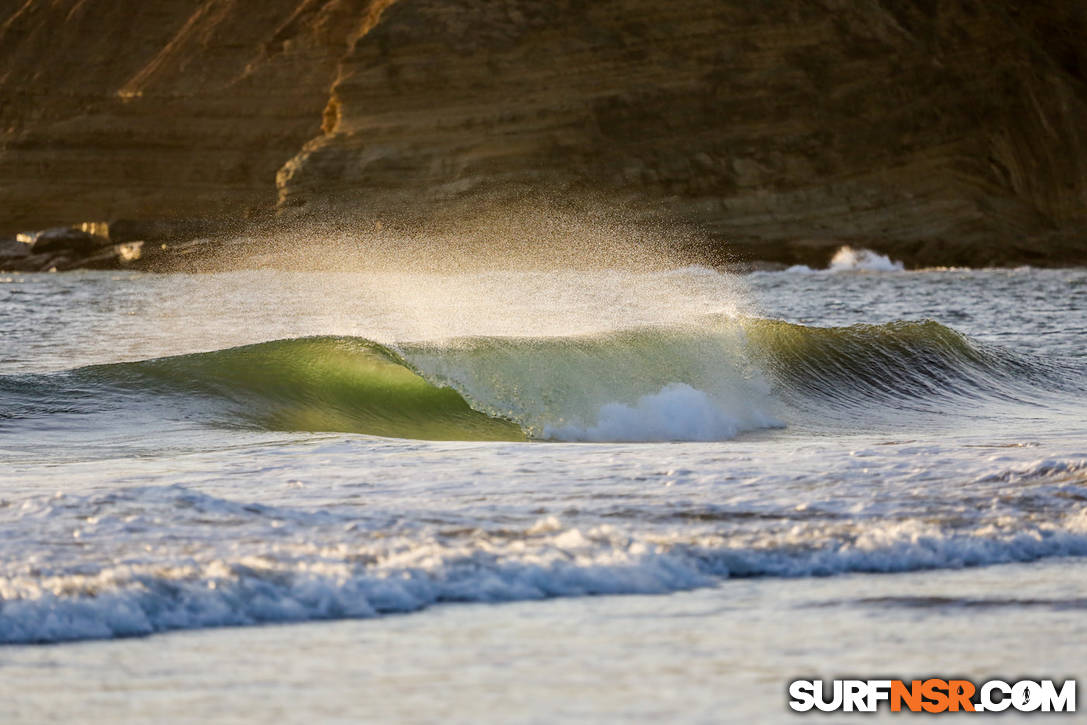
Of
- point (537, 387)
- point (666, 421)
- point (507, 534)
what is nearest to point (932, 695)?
point (507, 534)

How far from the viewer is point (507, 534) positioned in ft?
17.9

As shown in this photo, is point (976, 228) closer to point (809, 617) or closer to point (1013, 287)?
point (1013, 287)

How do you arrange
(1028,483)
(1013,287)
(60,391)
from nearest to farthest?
(1028,483), (60,391), (1013,287)

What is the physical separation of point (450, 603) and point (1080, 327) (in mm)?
17863

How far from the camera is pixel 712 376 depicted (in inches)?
470

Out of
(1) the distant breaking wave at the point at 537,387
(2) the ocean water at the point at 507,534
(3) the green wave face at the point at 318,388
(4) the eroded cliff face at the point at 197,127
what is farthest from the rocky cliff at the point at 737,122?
(2) the ocean water at the point at 507,534

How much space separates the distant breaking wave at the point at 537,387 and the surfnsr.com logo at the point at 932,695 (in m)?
6.00

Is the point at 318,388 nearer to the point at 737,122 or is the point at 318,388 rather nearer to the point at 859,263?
the point at 859,263

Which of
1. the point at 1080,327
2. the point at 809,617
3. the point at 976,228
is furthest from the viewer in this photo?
the point at 976,228

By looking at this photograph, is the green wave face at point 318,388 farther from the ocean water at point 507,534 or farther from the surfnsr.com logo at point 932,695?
the surfnsr.com logo at point 932,695

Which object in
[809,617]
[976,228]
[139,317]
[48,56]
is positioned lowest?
[809,617]

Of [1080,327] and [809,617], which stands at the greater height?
[1080,327]

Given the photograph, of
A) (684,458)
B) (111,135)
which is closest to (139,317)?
(684,458)

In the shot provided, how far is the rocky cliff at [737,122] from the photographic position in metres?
67.7
